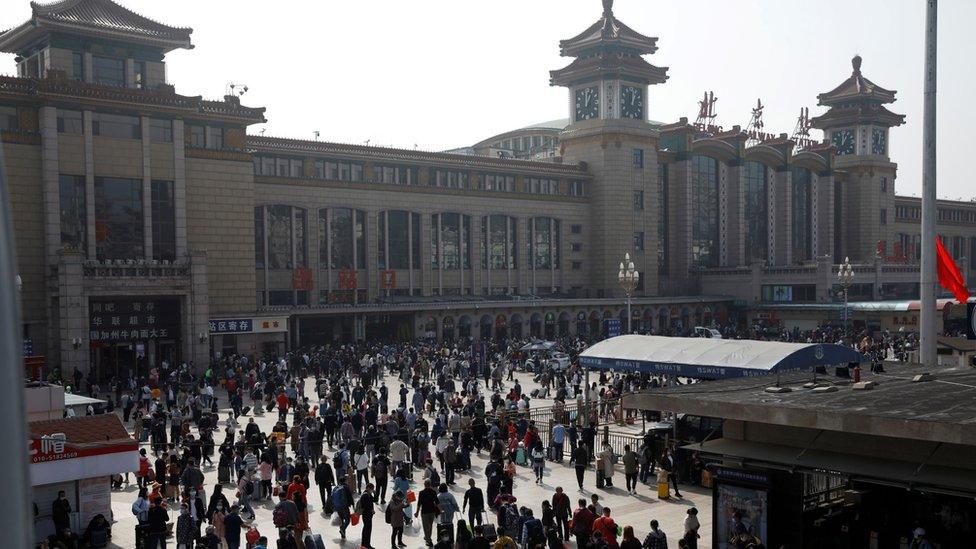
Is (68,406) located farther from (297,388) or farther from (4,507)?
(4,507)

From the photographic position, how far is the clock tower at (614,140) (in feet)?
261

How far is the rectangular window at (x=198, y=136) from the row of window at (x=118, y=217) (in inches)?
129

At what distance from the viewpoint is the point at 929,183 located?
21.4m

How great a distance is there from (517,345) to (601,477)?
31950 millimetres

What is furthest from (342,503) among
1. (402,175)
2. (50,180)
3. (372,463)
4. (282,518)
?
(402,175)

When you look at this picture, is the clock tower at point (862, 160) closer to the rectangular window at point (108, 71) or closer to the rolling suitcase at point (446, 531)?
the rectangular window at point (108, 71)

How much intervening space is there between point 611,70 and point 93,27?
144 ft

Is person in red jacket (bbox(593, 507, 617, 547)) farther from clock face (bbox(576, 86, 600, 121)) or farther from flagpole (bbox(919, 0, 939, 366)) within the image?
clock face (bbox(576, 86, 600, 121))

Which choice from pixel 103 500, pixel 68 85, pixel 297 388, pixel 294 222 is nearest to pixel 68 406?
pixel 103 500

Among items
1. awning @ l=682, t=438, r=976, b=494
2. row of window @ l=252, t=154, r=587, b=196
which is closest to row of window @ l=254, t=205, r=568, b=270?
row of window @ l=252, t=154, r=587, b=196

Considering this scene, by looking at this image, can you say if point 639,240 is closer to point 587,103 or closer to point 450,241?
point 587,103

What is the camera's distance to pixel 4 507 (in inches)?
134

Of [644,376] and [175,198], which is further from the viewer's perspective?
[175,198]

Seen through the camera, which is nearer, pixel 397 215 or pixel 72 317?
pixel 72 317
